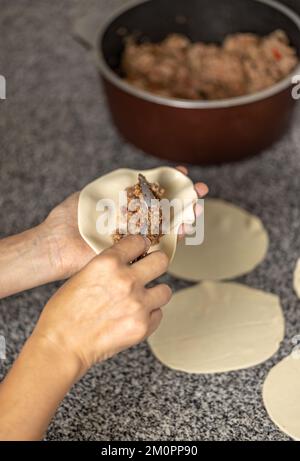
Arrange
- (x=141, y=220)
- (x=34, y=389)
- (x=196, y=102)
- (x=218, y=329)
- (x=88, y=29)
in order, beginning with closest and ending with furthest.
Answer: (x=34, y=389) < (x=141, y=220) < (x=218, y=329) < (x=196, y=102) < (x=88, y=29)

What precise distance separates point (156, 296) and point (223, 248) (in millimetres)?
428

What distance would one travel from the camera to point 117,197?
1054 millimetres

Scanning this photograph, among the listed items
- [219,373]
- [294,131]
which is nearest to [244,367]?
[219,373]

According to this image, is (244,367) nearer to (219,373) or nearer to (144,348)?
(219,373)

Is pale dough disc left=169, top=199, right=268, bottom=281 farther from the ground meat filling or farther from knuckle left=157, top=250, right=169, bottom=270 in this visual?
knuckle left=157, top=250, right=169, bottom=270

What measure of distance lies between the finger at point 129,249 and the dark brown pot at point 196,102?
44cm

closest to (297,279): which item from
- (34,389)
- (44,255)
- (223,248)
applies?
(223,248)

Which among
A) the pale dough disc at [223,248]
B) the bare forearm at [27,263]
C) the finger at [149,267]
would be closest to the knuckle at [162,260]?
the finger at [149,267]

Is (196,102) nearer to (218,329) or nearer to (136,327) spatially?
(218,329)

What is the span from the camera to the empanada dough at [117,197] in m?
1.00

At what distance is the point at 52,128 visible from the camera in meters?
1.55

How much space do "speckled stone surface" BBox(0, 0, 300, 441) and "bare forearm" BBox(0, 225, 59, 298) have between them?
5.2 inches
